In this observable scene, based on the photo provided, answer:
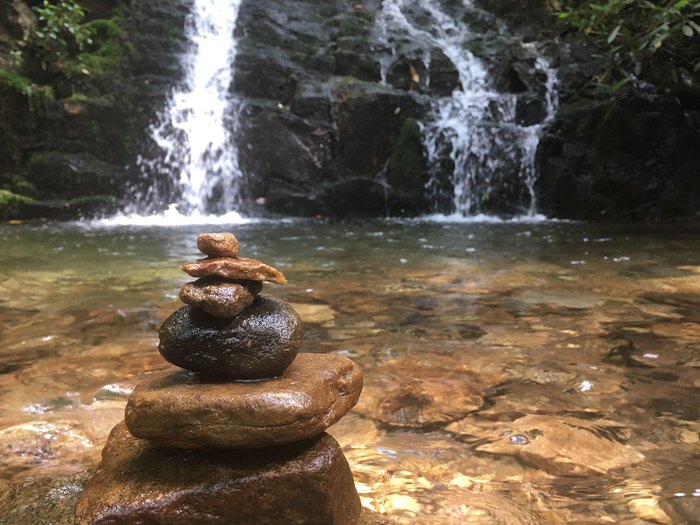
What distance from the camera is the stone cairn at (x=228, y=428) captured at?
1.49 metres

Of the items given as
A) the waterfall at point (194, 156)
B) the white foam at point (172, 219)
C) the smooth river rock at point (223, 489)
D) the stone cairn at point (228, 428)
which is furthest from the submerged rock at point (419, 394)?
the waterfall at point (194, 156)

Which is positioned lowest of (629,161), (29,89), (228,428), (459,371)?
(459,371)

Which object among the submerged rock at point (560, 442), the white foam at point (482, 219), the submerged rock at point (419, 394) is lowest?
the white foam at point (482, 219)

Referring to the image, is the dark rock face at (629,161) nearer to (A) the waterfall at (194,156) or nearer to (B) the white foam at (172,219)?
(B) the white foam at (172,219)

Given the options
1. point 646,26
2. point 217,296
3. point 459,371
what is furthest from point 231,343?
point 646,26

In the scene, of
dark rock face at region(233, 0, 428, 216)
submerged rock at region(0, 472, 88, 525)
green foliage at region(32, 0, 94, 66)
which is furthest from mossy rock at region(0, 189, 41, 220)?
submerged rock at region(0, 472, 88, 525)

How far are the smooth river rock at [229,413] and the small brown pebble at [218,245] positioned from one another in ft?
1.32

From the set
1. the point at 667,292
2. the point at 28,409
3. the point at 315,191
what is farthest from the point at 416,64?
the point at 28,409

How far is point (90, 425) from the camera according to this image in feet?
7.23

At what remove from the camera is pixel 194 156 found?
12.4m

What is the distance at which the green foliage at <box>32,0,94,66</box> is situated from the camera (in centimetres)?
1173

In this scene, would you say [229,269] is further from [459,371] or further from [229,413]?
[459,371]

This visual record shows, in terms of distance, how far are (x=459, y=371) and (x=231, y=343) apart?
1.49 meters

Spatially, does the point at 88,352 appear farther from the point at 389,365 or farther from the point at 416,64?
the point at 416,64
